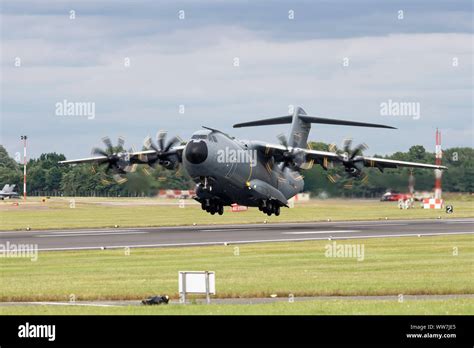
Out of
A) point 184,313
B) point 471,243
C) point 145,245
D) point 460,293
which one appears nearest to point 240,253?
point 145,245

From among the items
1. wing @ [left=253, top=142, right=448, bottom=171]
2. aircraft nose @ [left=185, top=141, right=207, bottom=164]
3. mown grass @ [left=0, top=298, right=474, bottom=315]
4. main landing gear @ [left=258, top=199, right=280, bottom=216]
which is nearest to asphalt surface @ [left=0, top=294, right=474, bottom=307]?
mown grass @ [left=0, top=298, right=474, bottom=315]

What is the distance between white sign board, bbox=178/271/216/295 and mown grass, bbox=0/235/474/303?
2.24 metres

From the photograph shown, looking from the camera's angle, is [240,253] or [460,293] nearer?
[460,293]

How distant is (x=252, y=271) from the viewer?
35.1 metres

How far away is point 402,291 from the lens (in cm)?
2836

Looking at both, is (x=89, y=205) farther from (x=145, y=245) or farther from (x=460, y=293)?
(x=460, y=293)

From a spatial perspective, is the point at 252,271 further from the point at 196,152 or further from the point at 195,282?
the point at 196,152

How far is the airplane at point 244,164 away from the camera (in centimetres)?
6247

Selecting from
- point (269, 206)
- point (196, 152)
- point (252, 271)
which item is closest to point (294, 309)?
point (252, 271)

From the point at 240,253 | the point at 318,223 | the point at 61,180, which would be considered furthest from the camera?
the point at 61,180

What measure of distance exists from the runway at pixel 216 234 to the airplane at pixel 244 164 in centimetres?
236

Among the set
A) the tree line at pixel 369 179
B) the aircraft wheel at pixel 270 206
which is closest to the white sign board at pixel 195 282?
the tree line at pixel 369 179

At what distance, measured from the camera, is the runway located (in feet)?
166
